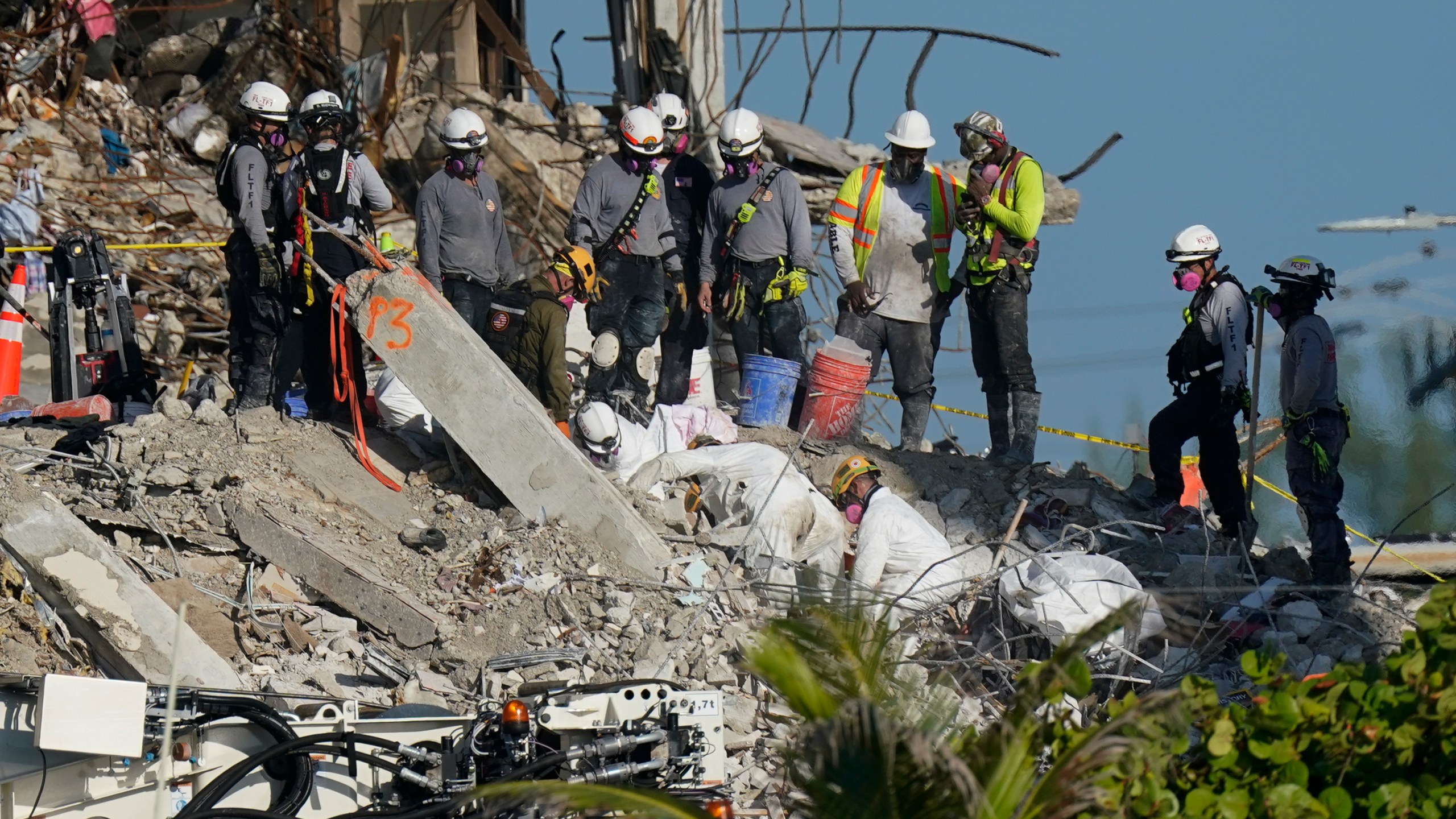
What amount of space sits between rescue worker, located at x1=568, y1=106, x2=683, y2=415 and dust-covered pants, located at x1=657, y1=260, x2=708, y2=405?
227 mm

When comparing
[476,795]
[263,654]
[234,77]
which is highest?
[234,77]

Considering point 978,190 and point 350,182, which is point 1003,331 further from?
point 350,182

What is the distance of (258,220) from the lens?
859cm

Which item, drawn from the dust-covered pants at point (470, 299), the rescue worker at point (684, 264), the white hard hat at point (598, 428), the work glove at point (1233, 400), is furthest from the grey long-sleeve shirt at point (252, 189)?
the work glove at point (1233, 400)

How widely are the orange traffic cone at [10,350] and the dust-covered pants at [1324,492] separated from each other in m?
7.62

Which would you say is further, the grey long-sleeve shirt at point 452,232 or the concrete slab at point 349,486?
the grey long-sleeve shirt at point 452,232

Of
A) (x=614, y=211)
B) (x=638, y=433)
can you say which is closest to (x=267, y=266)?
(x=614, y=211)

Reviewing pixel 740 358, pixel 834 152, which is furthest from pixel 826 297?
pixel 740 358

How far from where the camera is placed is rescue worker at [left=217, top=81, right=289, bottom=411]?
8.60m

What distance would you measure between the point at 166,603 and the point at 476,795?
12.5 ft

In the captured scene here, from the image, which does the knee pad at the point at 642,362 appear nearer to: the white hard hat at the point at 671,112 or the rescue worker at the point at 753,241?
the rescue worker at the point at 753,241

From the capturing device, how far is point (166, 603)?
7.36m

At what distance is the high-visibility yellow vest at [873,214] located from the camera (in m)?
9.56

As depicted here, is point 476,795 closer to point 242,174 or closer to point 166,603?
point 166,603
